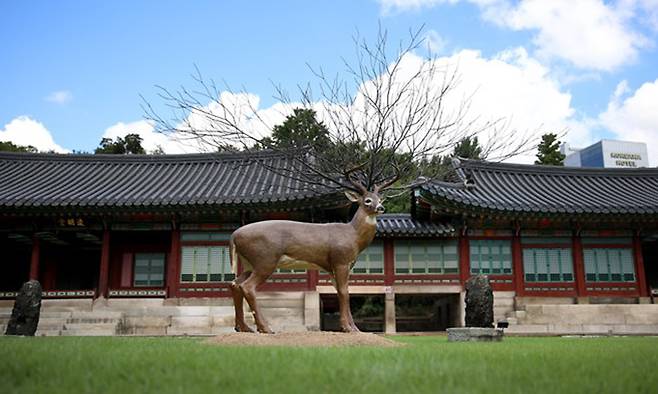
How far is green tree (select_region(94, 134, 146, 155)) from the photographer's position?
49.1 m

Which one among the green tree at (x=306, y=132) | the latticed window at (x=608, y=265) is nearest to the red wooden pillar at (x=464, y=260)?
the latticed window at (x=608, y=265)

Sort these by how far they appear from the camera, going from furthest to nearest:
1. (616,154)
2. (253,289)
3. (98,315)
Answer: (616,154) → (98,315) → (253,289)

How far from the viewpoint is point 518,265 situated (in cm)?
2033

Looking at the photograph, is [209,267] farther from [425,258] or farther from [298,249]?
[298,249]

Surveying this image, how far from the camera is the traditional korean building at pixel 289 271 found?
18516mm

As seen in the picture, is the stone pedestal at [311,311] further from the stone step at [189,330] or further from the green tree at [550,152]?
the green tree at [550,152]

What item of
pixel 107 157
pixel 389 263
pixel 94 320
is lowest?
pixel 94 320

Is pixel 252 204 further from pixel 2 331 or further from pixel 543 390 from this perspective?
pixel 543 390

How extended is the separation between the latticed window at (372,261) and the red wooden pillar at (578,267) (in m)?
7.13

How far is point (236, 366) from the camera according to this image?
207 inches

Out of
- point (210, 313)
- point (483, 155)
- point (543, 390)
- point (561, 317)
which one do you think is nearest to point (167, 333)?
point (210, 313)

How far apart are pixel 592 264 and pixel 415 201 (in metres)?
6.94

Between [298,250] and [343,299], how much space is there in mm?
1139

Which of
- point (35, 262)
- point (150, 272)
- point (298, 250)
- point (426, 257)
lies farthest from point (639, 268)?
point (35, 262)
